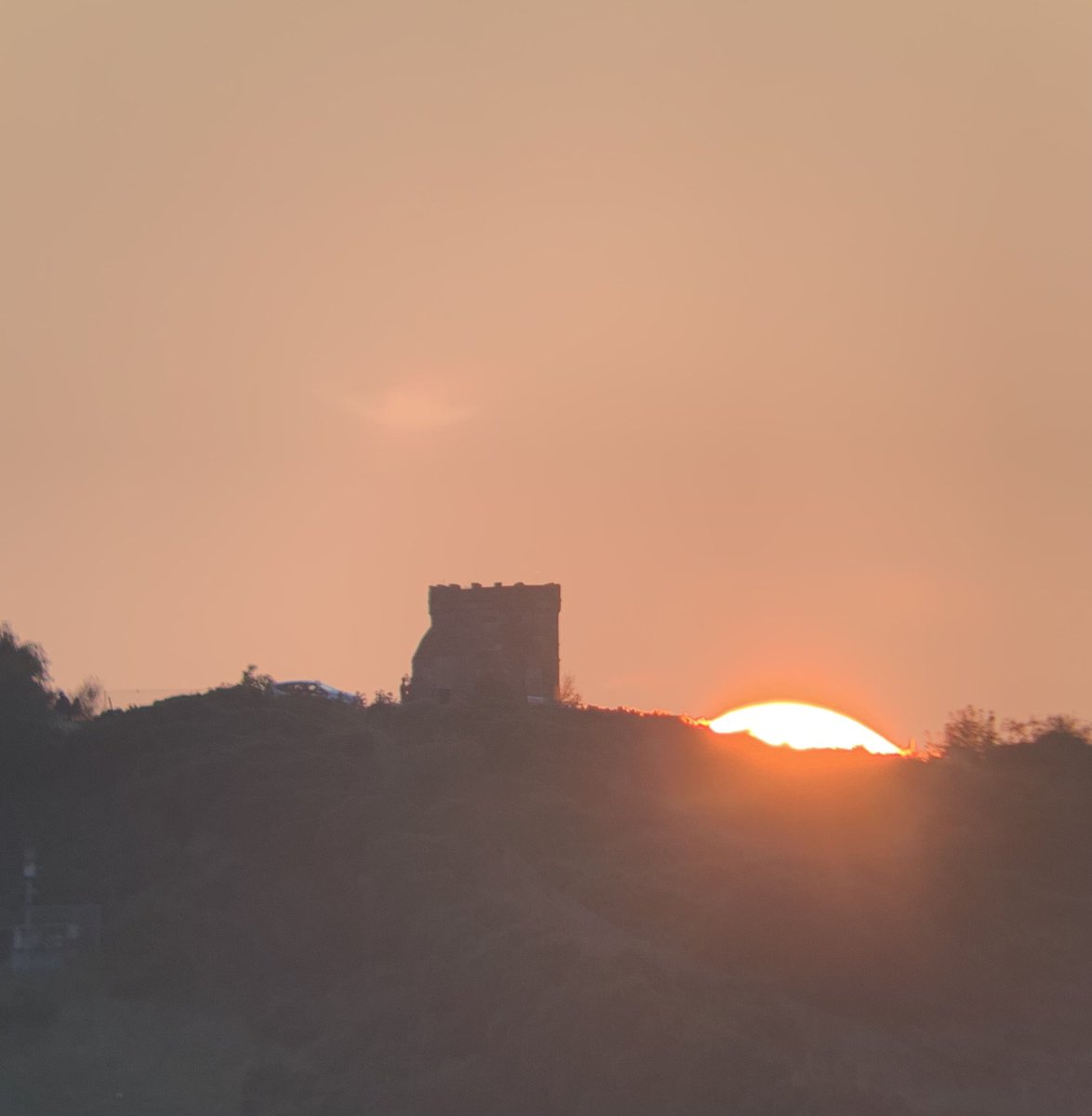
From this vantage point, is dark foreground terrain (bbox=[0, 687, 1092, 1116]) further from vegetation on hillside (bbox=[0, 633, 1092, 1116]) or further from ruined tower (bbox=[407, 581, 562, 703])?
ruined tower (bbox=[407, 581, 562, 703])

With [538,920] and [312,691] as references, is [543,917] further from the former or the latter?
[312,691]

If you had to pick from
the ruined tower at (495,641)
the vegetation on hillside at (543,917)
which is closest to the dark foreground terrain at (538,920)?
the vegetation on hillside at (543,917)

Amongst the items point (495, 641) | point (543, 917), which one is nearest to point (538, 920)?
point (543, 917)

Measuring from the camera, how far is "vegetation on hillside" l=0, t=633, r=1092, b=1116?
Answer: 28.7 m

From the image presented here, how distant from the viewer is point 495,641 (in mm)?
51625

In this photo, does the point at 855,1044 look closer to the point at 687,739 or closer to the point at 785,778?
the point at 785,778

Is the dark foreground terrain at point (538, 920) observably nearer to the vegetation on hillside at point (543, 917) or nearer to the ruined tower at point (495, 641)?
the vegetation on hillside at point (543, 917)

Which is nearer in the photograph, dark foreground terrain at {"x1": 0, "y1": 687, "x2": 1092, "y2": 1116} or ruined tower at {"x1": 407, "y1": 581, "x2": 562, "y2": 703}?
dark foreground terrain at {"x1": 0, "y1": 687, "x2": 1092, "y2": 1116}

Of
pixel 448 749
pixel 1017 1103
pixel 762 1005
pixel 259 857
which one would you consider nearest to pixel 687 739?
pixel 448 749

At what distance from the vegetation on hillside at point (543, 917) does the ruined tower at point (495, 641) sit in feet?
14.1

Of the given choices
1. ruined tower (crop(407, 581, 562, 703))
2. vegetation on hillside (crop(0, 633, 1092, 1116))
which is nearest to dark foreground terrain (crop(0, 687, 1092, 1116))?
vegetation on hillside (crop(0, 633, 1092, 1116))

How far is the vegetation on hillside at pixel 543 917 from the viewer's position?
2867 centimetres

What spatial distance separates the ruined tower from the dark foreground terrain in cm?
456

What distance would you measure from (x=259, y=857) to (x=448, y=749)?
235 inches
